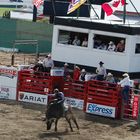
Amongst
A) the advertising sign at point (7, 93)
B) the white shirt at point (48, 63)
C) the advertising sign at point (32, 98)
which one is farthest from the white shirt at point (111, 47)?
the advertising sign at point (7, 93)

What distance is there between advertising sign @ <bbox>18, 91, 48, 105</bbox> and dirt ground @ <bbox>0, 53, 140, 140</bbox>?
0.32 m

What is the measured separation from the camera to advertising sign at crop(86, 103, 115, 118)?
57.8 ft

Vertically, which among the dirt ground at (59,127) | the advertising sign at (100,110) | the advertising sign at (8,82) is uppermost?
the advertising sign at (8,82)

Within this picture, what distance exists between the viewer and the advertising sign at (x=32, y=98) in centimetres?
1939

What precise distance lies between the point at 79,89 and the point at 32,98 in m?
2.11

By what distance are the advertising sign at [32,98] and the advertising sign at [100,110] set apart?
200 cm

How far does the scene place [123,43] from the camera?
20406 millimetres

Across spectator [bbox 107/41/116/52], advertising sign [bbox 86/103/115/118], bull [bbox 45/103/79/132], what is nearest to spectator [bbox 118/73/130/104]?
advertising sign [bbox 86/103/115/118]

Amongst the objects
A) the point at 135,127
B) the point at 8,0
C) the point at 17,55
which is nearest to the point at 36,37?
the point at 17,55

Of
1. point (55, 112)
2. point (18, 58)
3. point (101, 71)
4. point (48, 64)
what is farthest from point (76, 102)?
point (18, 58)

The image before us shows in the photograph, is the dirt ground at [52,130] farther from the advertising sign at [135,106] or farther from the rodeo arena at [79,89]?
the advertising sign at [135,106]

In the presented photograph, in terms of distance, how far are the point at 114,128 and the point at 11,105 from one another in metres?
4.66

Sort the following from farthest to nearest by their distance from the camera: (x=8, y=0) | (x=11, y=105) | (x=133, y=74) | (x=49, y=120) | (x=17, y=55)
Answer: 1. (x=8, y=0)
2. (x=17, y=55)
3. (x=133, y=74)
4. (x=11, y=105)
5. (x=49, y=120)

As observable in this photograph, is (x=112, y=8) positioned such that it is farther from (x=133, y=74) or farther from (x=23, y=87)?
(x=23, y=87)
